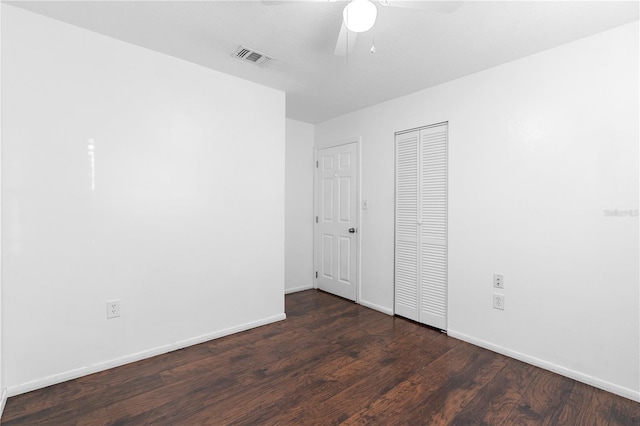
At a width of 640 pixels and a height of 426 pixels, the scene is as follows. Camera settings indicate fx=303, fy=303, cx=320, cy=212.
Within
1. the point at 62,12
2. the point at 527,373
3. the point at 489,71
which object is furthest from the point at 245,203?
the point at 527,373

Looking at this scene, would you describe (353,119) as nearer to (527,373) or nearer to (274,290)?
(274,290)

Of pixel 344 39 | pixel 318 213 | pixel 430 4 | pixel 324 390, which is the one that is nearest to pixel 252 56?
pixel 344 39

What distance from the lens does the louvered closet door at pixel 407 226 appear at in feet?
10.9

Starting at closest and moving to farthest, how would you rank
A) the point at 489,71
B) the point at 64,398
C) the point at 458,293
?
Result: the point at 64,398 → the point at 489,71 → the point at 458,293

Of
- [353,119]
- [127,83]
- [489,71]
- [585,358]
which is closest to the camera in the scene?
[585,358]

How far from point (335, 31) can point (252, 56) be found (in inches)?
30.6

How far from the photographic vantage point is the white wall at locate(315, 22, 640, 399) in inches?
82.3

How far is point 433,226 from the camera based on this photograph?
3.18 m

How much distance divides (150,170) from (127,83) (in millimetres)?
689

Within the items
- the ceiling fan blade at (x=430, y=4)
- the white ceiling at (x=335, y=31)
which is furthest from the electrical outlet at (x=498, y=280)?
the ceiling fan blade at (x=430, y=4)

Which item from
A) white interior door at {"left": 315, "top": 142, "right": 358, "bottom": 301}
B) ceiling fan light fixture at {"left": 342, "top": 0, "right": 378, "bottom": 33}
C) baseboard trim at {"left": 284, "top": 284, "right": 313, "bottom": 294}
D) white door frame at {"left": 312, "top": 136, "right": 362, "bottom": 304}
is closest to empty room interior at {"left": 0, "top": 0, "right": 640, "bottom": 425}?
ceiling fan light fixture at {"left": 342, "top": 0, "right": 378, "bottom": 33}

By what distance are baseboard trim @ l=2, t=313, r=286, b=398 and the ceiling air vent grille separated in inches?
98.3

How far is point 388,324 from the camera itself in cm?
326

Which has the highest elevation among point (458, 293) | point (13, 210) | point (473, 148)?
point (473, 148)
